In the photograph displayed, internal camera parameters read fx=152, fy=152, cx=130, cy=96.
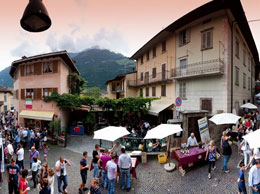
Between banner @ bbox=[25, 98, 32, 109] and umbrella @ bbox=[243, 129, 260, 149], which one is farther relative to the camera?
banner @ bbox=[25, 98, 32, 109]

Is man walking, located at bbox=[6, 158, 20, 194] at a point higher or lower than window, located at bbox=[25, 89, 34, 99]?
lower

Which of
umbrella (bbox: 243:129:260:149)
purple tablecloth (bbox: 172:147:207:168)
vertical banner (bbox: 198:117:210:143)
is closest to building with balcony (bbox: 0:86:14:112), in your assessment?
vertical banner (bbox: 198:117:210:143)

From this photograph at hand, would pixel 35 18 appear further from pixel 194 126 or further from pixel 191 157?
pixel 194 126

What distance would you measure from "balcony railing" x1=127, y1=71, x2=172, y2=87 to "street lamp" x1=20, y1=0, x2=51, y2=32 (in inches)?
706

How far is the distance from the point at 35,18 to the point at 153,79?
22.4 metres

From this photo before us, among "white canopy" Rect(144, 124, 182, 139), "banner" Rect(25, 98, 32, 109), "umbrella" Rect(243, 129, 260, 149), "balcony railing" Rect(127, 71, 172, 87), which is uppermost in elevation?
"balcony railing" Rect(127, 71, 172, 87)

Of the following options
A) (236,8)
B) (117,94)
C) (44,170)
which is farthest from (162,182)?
(117,94)

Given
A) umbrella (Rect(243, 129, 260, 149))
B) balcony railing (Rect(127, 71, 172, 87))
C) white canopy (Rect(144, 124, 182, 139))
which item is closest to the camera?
umbrella (Rect(243, 129, 260, 149))

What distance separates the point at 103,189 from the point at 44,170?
2600 millimetres

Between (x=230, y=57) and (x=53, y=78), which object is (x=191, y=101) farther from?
(x=53, y=78)

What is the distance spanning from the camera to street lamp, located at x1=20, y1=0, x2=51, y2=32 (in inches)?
89.1

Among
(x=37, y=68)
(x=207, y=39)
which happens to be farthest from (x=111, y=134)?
(x=37, y=68)

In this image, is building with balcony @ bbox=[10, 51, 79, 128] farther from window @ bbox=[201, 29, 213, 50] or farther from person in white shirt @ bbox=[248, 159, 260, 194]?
person in white shirt @ bbox=[248, 159, 260, 194]

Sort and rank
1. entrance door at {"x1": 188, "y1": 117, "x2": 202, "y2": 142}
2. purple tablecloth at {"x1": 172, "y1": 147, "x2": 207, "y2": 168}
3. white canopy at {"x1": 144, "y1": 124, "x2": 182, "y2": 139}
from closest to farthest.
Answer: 1. purple tablecloth at {"x1": 172, "y1": 147, "x2": 207, "y2": 168}
2. white canopy at {"x1": 144, "y1": 124, "x2": 182, "y2": 139}
3. entrance door at {"x1": 188, "y1": 117, "x2": 202, "y2": 142}
